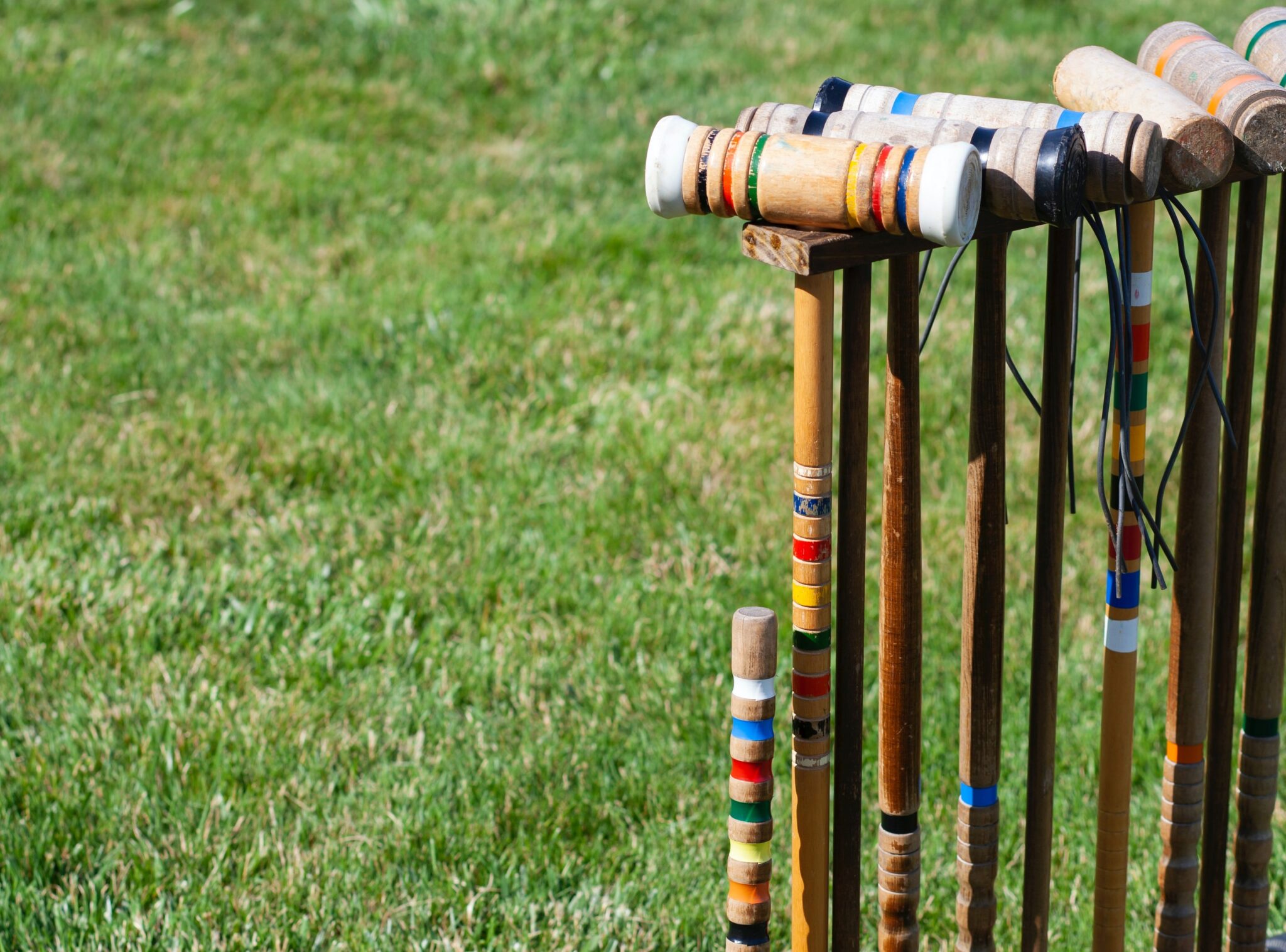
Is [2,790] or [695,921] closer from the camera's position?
[695,921]

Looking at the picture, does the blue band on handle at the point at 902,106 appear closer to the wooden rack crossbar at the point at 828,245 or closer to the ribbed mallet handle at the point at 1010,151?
the ribbed mallet handle at the point at 1010,151

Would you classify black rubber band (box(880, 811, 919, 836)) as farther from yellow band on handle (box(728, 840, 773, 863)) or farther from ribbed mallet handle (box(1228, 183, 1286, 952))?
ribbed mallet handle (box(1228, 183, 1286, 952))

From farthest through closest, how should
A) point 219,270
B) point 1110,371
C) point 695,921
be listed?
1. point 219,270
2. point 695,921
3. point 1110,371

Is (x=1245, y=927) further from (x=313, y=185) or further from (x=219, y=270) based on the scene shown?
(x=313, y=185)

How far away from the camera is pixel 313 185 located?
222 inches

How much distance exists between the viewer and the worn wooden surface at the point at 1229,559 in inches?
75.9

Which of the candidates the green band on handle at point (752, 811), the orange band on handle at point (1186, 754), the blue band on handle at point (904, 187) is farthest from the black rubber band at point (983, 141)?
the orange band on handle at point (1186, 754)

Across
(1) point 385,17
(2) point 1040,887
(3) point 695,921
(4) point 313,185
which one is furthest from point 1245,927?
(1) point 385,17

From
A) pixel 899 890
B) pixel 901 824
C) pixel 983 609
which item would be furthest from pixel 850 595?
pixel 899 890

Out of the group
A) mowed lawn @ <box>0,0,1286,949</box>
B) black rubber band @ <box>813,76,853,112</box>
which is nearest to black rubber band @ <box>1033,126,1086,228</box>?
black rubber band @ <box>813,76,853,112</box>

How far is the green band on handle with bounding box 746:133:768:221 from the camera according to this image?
63.9 inches

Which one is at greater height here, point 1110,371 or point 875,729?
point 1110,371

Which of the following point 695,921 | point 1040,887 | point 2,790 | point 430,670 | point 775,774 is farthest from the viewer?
point 430,670

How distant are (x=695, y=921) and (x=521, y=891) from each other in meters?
0.34
